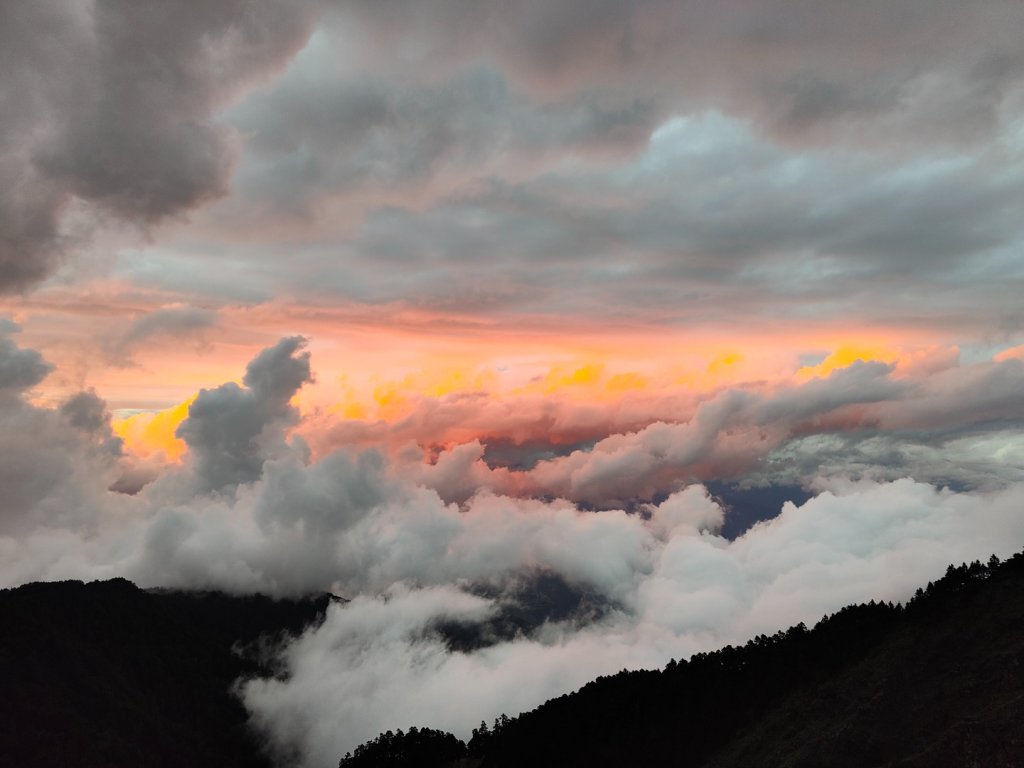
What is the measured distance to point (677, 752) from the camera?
190500 mm

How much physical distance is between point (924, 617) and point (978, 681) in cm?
4704

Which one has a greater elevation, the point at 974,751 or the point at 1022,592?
the point at 1022,592

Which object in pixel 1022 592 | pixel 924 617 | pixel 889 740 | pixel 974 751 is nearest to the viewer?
pixel 974 751

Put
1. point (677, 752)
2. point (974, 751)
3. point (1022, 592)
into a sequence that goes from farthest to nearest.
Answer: point (677, 752) < point (1022, 592) < point (974, 751)

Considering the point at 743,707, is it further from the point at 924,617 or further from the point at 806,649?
the point at 924,617

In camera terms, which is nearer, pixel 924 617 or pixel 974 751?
pixel 974 751

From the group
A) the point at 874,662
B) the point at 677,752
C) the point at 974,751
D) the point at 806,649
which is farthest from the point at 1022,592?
the point at 677,752

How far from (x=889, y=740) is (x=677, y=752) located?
→ 86.0 m

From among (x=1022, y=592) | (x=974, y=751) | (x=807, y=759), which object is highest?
(x=1022, y=592)

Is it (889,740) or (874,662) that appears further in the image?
(874,662)

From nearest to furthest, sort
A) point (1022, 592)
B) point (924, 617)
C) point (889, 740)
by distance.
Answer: point (889, 740), point (1022, 592), point (924, 617)

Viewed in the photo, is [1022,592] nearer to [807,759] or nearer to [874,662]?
[874,662]

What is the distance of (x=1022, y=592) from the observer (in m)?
155

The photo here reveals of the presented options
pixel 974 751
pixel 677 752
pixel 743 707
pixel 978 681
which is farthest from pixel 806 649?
pixel 974 751
